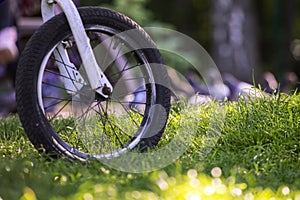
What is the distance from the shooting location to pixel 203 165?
13.1ft

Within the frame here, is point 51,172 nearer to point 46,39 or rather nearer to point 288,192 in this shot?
point 46,39

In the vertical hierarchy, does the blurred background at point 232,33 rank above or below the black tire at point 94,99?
below

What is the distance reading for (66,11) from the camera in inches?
166

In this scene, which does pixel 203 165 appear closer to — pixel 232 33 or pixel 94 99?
pixel 94 99

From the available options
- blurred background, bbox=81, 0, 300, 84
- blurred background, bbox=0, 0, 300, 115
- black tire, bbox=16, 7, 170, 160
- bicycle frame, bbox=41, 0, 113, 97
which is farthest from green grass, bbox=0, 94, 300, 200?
blurred background, bbox=81, 0, 300, 84

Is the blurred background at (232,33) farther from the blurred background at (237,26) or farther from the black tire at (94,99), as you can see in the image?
the black tire at (94,99)

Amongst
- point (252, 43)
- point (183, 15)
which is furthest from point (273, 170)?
point (183, 15)

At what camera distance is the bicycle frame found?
4.24 meters

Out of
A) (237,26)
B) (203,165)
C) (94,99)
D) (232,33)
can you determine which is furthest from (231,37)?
(203,165)

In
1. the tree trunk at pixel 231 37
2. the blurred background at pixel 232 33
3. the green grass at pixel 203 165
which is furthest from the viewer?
the tree trunk at pixel 231 37

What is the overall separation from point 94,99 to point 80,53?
0.26m

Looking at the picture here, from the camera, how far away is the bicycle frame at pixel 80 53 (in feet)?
13.9

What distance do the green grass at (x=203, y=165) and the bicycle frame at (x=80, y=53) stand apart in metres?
0.47

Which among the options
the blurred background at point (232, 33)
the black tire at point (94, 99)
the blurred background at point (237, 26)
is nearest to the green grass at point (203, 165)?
the black tire at point (94, 99)
